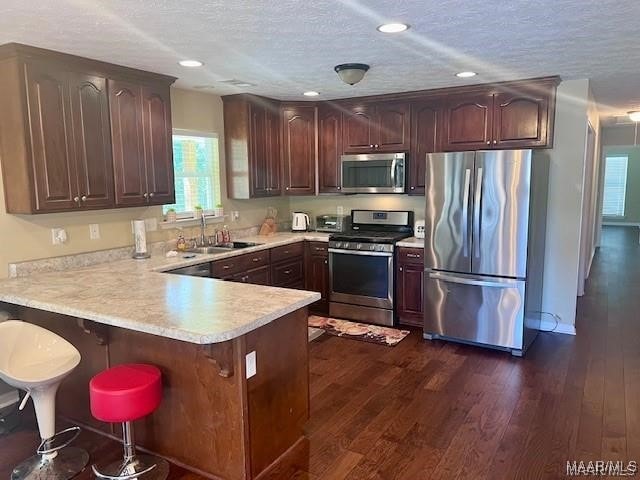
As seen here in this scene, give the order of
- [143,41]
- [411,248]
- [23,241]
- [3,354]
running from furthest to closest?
1. [411,248]
2. [23,241]
3. [143,41]
4. [3,354]

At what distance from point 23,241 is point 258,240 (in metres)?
2.23

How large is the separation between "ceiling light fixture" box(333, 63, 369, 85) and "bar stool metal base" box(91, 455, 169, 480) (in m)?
2.80

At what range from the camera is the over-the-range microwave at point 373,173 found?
16.4ft

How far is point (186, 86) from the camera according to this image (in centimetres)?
432

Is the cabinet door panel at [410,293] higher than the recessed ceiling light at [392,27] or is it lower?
lower

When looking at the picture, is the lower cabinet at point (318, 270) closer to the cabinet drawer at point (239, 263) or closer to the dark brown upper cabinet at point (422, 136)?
the cabinet drawer at point (239, 263)

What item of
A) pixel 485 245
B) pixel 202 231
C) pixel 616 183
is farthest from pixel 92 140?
pixel 616 183

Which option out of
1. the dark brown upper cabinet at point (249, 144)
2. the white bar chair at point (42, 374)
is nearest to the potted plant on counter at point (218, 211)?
the dark brown upper cabinet at point (249, 144)

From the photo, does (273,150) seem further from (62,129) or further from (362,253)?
(62,129)

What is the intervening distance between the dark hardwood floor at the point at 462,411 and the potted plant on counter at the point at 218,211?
164cm

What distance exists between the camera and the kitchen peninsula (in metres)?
2.31

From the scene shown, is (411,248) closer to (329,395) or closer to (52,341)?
(329,395)

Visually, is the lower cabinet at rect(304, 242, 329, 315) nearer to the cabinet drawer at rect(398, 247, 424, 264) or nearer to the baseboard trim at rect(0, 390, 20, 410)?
the cabinet drawer at rect(398, 247, 424, 264)

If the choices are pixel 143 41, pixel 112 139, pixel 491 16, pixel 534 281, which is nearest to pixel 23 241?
pixel 112 139
